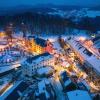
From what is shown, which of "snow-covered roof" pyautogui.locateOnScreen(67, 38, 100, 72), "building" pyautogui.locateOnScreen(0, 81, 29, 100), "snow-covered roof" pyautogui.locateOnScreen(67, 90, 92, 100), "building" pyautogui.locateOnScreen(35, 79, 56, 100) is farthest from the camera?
"snow-covered roof" pyautogui.locateOnScreen(67, 38, 100, 72)

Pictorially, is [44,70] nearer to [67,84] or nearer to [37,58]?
[37,58]

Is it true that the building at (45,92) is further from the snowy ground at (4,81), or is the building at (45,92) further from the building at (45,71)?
the snowy ground at (4,81)

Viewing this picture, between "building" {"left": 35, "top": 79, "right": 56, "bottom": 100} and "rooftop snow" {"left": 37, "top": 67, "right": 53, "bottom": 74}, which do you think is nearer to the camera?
"building" {"left": 35, "top": 79, "right": 56, "bottom": 100}

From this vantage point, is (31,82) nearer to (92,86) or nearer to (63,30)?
(92,86)

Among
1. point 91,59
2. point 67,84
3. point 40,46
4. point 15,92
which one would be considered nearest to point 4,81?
point 15,92

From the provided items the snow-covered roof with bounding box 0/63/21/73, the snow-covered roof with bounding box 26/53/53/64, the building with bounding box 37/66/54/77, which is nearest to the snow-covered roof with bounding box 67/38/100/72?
the snow-covered roof with bounding box 26/53/53/64

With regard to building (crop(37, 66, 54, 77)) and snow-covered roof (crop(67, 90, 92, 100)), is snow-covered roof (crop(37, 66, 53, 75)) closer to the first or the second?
building (crop(37, 66, 54, 77))

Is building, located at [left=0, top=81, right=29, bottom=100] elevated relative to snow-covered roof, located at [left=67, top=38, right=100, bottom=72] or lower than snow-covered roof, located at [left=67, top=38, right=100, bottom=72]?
lower

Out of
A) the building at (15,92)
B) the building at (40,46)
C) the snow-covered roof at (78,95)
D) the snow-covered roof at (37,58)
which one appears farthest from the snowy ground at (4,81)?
the building at (40,46)
